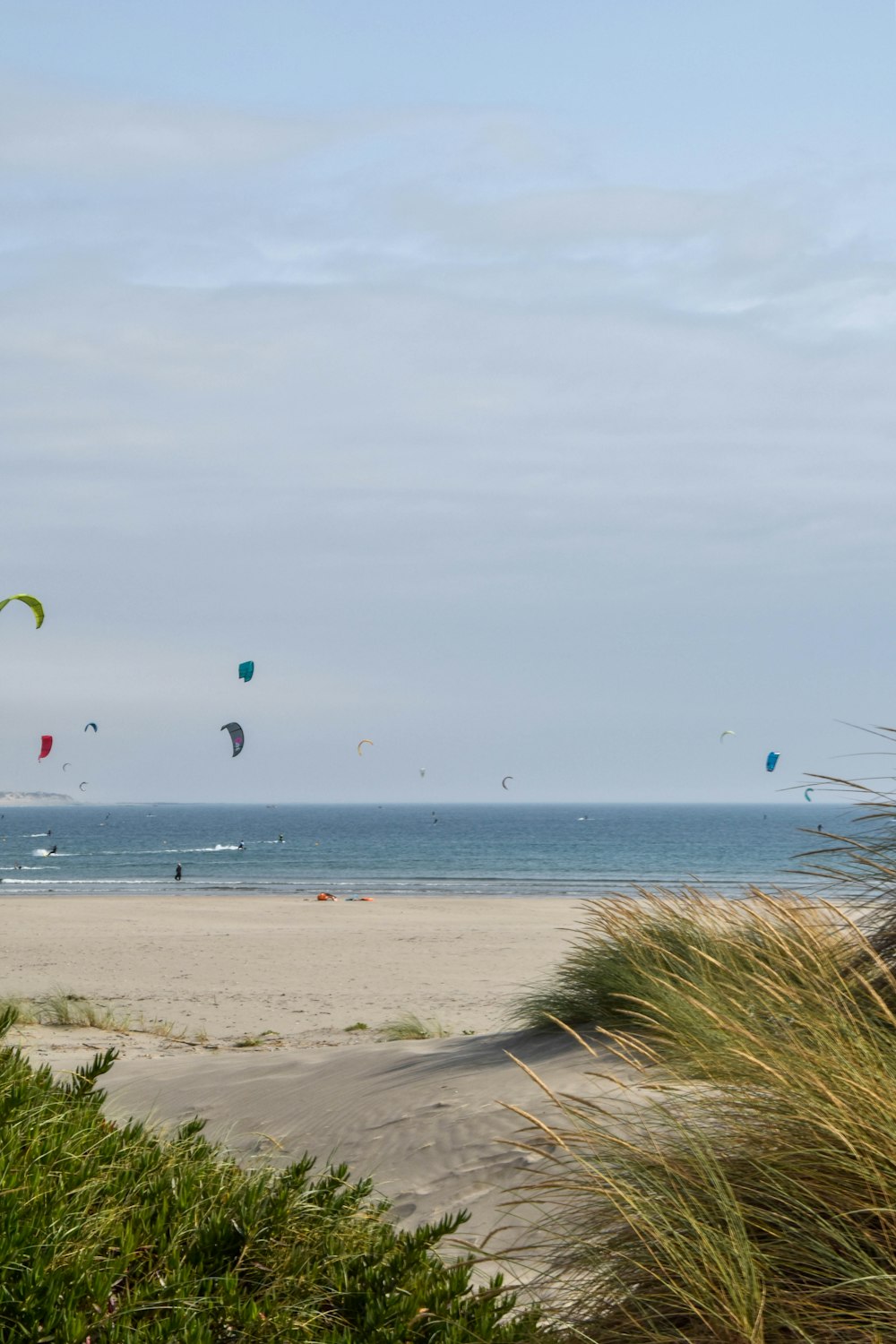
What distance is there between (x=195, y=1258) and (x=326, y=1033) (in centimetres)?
920

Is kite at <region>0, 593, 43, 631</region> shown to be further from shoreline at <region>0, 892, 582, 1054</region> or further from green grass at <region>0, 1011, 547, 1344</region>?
shoreline at <region>0, 892, 582, 1054</region>

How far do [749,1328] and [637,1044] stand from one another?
798 millimetres

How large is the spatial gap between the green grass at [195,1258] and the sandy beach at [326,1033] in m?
0.43

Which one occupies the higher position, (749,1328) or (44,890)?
(749,1328)

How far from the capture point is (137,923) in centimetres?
2845

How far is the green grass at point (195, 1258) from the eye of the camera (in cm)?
264

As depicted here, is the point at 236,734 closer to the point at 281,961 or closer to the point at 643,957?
the point at 281,961

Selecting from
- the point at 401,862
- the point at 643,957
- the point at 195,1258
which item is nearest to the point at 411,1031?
the point at 643,957

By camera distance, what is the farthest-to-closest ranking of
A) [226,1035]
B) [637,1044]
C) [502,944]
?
[502,944]
[226,1035]
[637,1044]

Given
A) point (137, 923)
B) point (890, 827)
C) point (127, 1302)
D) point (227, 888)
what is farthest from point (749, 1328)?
point (227, 888)

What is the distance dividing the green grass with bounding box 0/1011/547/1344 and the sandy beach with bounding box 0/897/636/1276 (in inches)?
16.7

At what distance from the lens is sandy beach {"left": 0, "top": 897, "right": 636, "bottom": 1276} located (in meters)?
5.61

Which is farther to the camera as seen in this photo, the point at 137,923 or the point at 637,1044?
the point at 137,923

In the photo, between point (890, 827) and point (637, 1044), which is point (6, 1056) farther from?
point (890, 827)
